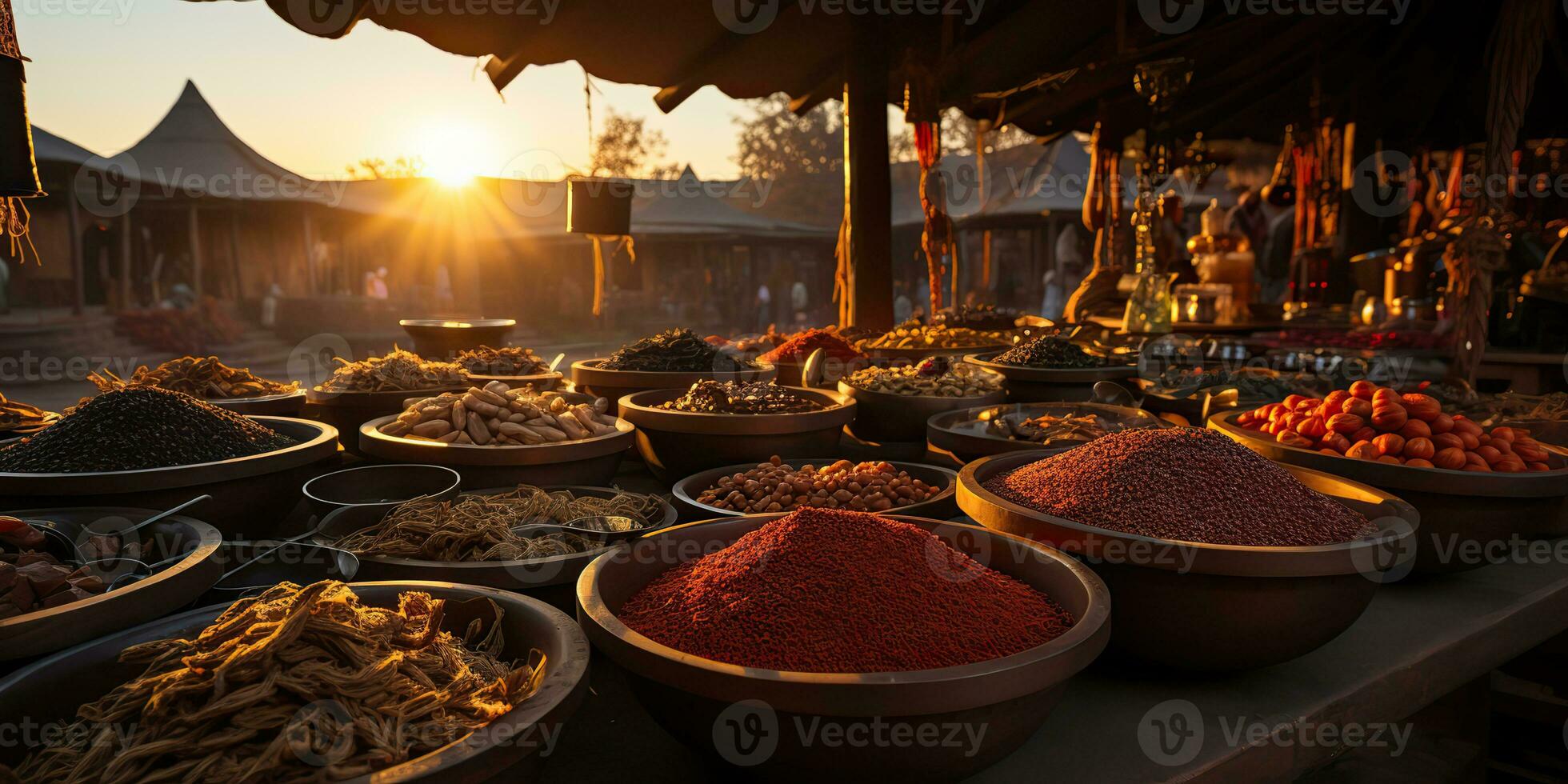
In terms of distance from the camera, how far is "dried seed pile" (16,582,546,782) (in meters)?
0.87

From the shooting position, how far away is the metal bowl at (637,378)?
9.88 ft

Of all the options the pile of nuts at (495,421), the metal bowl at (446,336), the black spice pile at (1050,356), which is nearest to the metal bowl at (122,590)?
the pile of nuts at (495,421)

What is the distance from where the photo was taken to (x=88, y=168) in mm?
10625

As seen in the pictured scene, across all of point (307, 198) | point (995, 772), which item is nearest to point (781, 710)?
point (995, 772)

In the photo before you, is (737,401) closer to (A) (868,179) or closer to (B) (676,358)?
(B) (676,358)

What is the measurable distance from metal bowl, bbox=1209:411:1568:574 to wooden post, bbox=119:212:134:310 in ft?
47.5

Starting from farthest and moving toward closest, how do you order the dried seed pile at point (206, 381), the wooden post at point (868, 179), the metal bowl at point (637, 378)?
the wooden post at point (868, 179)
the metal bowl at point (637, 378)
the dried seed pile at point (206, 381)

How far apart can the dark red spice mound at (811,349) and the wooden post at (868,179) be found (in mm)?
1162

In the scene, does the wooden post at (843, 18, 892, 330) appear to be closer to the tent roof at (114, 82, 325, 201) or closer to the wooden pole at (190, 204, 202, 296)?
the tent roof at (114, 82, 325, 201)

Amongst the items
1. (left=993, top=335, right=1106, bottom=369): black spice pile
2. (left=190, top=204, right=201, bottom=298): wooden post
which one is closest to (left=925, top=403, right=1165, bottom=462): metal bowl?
(left=993, top=335, right=1106, bottom=369): black spice pile

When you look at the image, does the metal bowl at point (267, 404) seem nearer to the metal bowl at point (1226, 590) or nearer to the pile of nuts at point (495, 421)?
the pile of nuts at point (495, 421)

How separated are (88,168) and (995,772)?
1349 cm

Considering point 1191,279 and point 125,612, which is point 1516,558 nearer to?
point 125,612

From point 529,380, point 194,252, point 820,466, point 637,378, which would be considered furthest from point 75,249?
point 820,466
